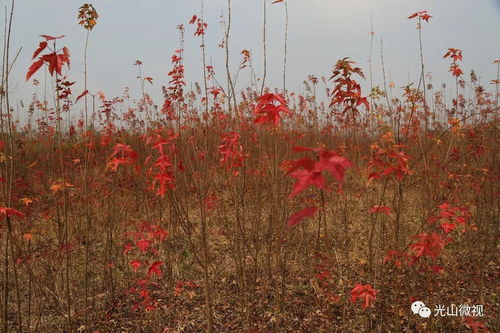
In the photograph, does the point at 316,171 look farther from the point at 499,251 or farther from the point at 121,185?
the point at 121,185

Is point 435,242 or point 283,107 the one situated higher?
point 283,107

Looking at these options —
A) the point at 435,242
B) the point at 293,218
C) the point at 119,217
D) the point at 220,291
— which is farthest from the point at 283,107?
the point at 119,217

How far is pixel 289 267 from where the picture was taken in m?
3.21

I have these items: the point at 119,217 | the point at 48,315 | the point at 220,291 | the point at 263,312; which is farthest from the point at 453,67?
the point at 48,315

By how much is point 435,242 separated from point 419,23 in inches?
62.2

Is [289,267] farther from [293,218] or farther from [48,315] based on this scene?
[293,218]

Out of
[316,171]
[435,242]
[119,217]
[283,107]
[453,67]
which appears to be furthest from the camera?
[119,217]

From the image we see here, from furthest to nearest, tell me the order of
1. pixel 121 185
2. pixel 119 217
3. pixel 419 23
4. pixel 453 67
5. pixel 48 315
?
1. pixel 121 185
2. pixel 119 217
3. pixel 453 67
4. pixel 48 315
5. pixel 419 23

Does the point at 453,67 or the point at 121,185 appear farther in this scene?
the point at 121,185

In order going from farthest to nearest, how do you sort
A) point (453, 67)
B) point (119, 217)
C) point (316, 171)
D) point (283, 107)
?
point (119, 217), point (453, 67), point (283, 107), point (316, 171)

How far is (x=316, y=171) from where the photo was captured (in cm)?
84

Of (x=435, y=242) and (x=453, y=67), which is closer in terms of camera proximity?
(x=435, y=242)

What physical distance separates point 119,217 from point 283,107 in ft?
9.53

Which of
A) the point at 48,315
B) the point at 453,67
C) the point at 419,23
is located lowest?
the point at 48,315
